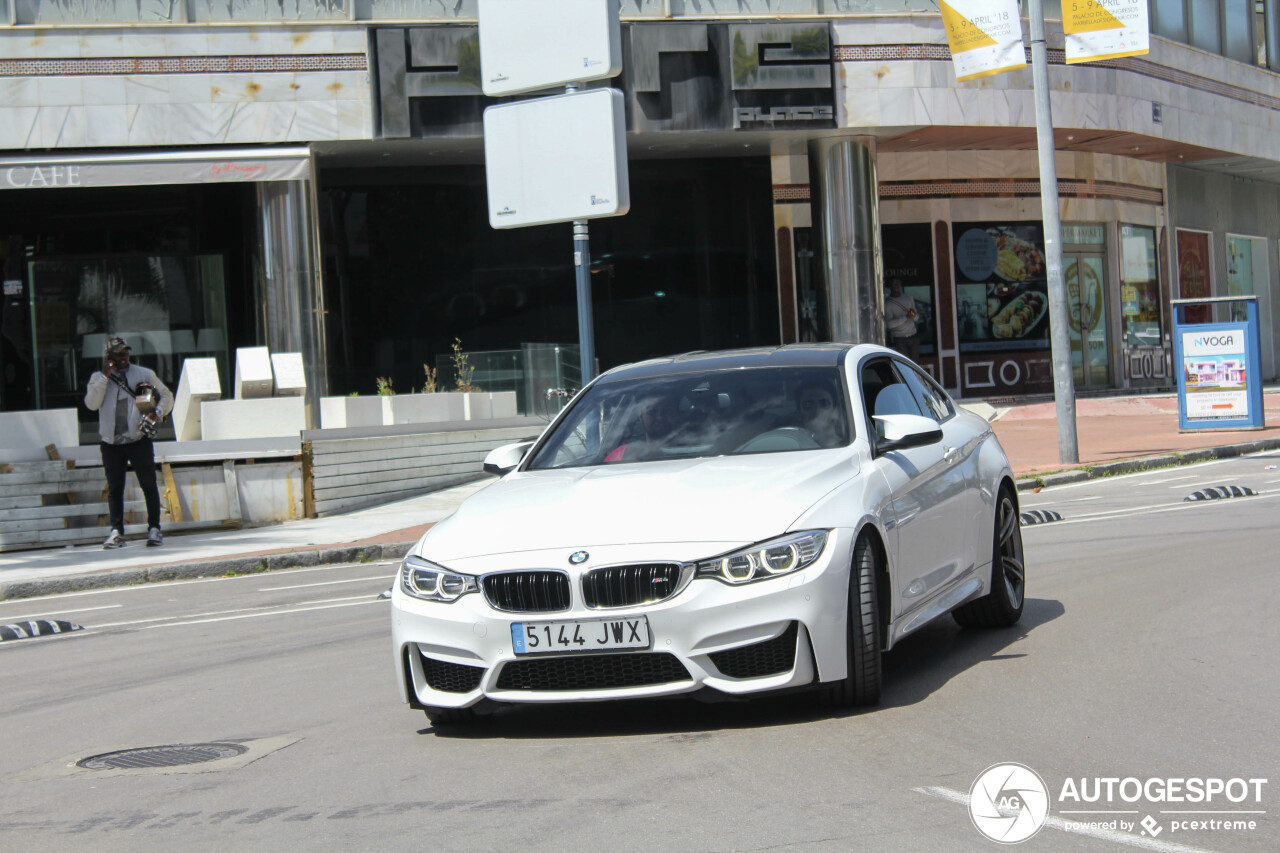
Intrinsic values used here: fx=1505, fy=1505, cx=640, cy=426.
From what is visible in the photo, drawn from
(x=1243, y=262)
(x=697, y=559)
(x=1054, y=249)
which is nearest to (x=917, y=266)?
(x=1054, y=249)

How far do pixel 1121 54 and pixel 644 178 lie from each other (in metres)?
12.1

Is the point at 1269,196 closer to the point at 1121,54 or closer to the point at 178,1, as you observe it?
the point at 1121,54

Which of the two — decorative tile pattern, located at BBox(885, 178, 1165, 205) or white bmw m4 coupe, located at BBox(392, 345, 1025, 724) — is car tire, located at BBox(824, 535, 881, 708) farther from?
decorative tile pattern, located at BBox(885, 178, 1165, 205)

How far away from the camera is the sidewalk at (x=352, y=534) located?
13438 mm

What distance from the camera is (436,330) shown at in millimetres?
28406

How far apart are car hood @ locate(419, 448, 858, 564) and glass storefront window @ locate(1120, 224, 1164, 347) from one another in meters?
27.8

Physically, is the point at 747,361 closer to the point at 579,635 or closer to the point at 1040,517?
the point at 579,635

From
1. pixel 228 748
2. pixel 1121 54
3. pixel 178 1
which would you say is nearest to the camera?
pixel 228 748

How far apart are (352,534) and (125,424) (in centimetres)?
246

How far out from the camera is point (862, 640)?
564 centimetres

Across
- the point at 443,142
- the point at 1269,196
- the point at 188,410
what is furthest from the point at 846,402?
the point at 1269,196

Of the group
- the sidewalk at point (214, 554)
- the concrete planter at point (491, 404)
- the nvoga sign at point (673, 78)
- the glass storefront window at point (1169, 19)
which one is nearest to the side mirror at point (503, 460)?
the sidewalk at point (214, 554)

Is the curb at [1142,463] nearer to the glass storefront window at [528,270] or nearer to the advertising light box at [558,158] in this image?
the advertising light box at [558,158]

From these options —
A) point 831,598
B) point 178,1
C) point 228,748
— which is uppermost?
point 178,1
